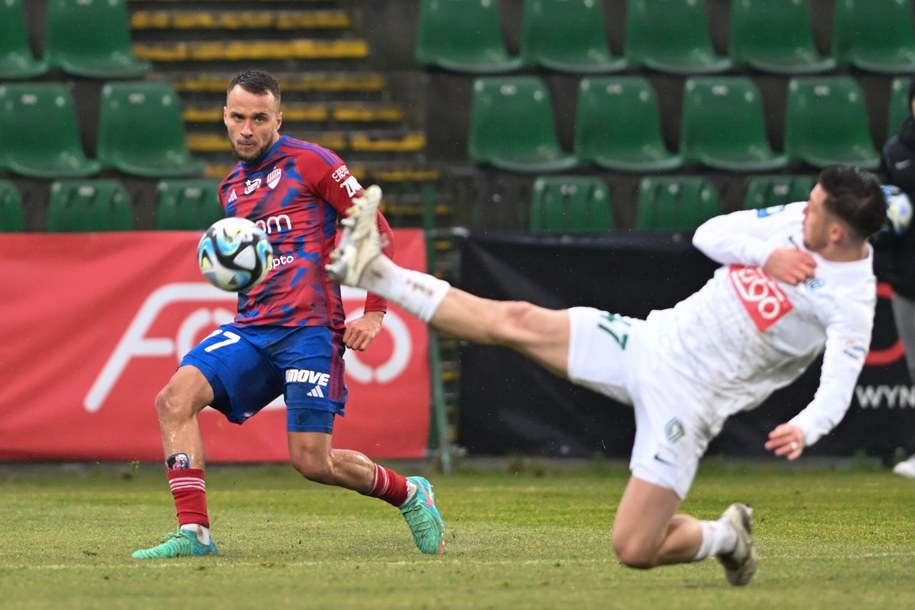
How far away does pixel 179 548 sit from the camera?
25.3ft

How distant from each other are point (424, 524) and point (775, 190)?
23.6 feet

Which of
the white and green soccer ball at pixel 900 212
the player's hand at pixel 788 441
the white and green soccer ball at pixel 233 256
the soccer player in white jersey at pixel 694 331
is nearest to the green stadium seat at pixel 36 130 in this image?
the white and green soccer ball at pixel 900 212

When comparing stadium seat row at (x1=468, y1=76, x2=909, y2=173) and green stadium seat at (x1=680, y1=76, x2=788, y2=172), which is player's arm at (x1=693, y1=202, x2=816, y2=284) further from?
green stadium seat at (x1=680, y1=76, x2=788, y2=172)

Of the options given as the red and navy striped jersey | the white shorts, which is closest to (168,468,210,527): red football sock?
the red and navy striped jersey

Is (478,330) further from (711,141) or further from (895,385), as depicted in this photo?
(711,141)

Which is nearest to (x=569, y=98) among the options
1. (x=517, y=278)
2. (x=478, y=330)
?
(x=517, y=278)

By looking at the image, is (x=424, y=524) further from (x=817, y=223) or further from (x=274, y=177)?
(x=817, y=223)

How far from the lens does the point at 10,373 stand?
40.8 feet

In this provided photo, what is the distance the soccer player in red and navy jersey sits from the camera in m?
7.83

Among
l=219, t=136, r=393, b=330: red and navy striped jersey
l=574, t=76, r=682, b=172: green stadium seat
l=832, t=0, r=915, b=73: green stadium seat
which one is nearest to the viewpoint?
l=219, t=136, r=393, b=330: red and navy striped jersey

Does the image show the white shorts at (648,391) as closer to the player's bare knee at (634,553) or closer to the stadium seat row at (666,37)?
the player's bare knee at (634,553)

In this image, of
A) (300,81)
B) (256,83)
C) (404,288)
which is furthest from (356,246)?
(300,81)

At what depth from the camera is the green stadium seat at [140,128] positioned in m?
14.9

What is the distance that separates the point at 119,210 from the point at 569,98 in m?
4.77
